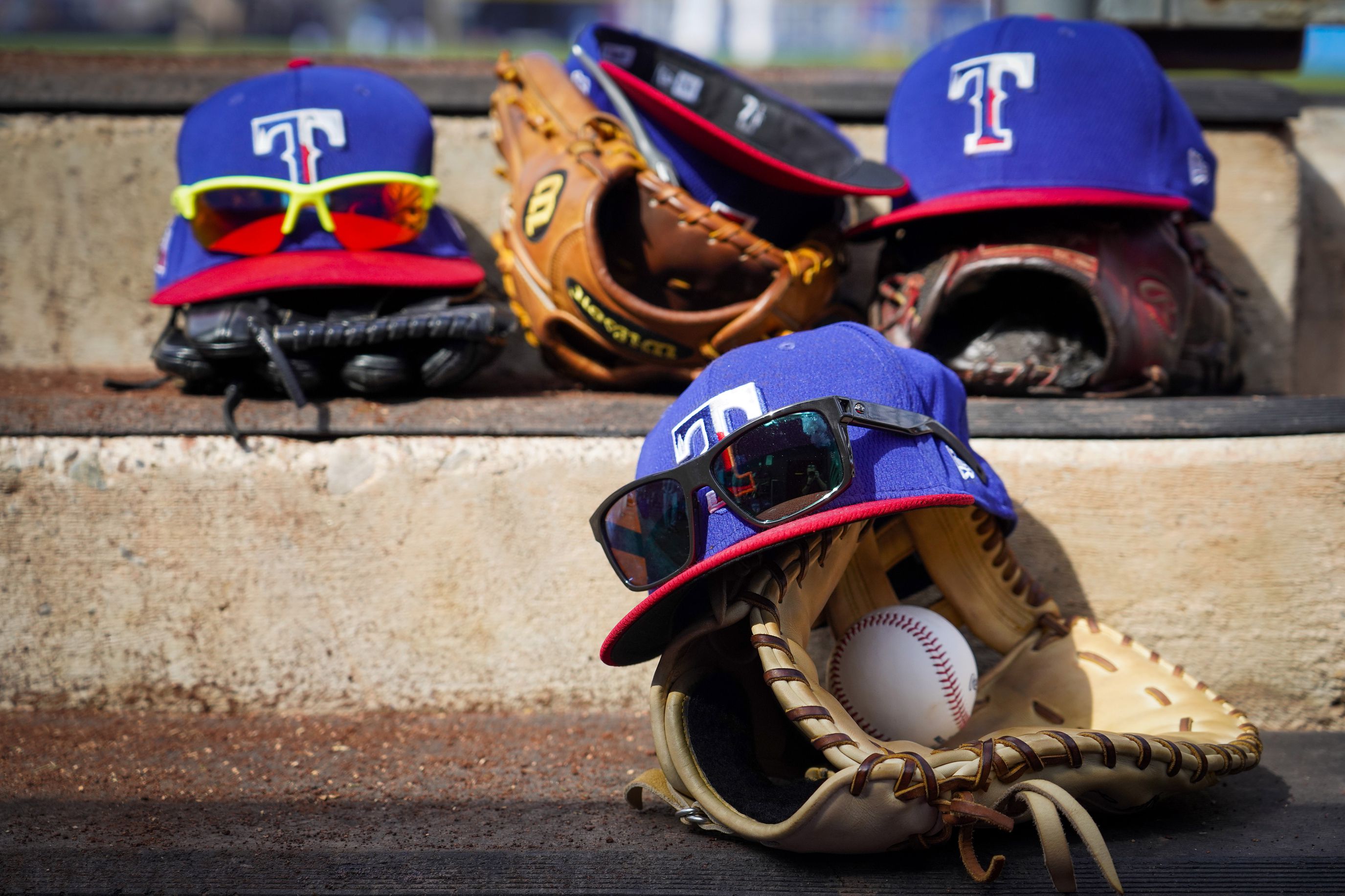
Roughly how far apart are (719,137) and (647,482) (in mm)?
968

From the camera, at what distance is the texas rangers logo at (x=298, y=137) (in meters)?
1.84

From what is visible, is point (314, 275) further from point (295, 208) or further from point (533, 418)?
point (533, 418)

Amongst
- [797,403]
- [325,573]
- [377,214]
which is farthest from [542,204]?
[797,403]

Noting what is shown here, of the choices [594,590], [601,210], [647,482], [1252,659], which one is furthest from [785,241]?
[1252,659]

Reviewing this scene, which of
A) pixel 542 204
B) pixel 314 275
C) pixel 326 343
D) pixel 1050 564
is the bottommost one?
pixel 1050 564

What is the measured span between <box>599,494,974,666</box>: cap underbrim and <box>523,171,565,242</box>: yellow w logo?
0.95 meters

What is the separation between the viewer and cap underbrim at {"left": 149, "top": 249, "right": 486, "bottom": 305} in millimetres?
1749

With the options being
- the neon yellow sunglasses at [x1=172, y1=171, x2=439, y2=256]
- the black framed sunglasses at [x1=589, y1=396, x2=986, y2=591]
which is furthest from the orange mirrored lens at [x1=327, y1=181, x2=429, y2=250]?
the black framed sunglasses at [x1=589, y1=396, x2=986, y2=591]

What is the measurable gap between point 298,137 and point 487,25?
13408 mm

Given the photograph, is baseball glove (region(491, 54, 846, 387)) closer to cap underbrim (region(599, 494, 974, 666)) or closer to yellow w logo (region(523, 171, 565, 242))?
yellow w logo (region(523, 171, 565, 242))

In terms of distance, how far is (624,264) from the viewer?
1.93m

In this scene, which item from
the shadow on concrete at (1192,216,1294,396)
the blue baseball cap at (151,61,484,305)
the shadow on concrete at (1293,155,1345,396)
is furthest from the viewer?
the shadow on concrete at (1293,155,1345,396)

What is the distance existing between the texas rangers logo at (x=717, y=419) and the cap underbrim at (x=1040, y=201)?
0.83 meters

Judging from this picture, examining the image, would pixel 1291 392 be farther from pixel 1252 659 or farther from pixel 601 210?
pixel 601 210
